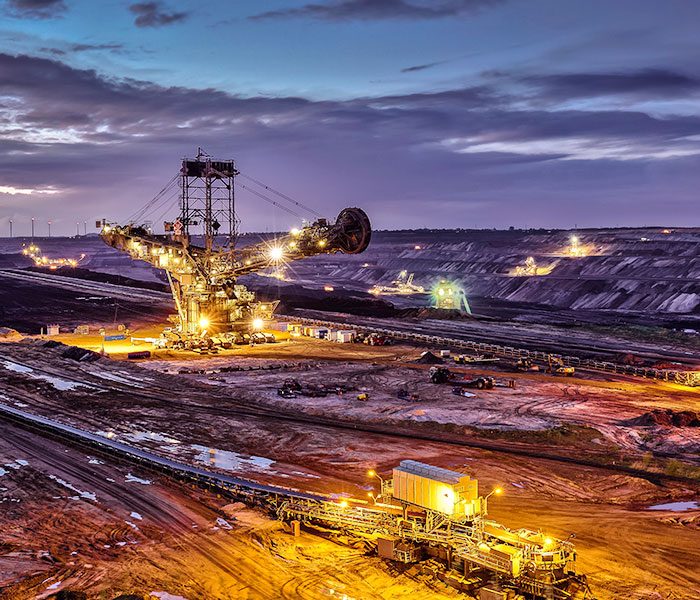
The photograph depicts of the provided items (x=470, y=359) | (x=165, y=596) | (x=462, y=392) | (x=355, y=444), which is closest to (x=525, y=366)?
(x=470, y=359)

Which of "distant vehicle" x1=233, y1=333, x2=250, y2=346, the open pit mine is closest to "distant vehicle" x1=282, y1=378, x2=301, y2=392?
the open pit mine

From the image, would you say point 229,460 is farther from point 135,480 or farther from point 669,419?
point 669,419

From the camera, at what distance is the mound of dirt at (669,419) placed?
44.9 meters

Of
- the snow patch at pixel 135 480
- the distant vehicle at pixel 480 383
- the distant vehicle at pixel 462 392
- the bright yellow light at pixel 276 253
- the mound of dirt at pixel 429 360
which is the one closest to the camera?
the snow patch at pixel 135 480

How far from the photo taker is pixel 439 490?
2505cm

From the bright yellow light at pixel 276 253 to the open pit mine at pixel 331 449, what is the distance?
236 mm

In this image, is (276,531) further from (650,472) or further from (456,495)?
(650,472)

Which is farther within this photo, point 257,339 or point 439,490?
point 257,339

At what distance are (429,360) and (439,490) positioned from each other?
42.3 metres

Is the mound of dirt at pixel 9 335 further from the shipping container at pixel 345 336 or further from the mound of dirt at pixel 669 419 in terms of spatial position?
the mound of dirt at pixel 669 419

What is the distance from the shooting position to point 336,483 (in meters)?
34.7

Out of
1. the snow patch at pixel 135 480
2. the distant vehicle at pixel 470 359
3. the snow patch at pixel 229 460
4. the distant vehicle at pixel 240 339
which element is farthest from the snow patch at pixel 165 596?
the distant vehicle at pixel 240 339

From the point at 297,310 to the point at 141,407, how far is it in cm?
5763

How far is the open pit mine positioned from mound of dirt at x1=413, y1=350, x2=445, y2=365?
0.18m
